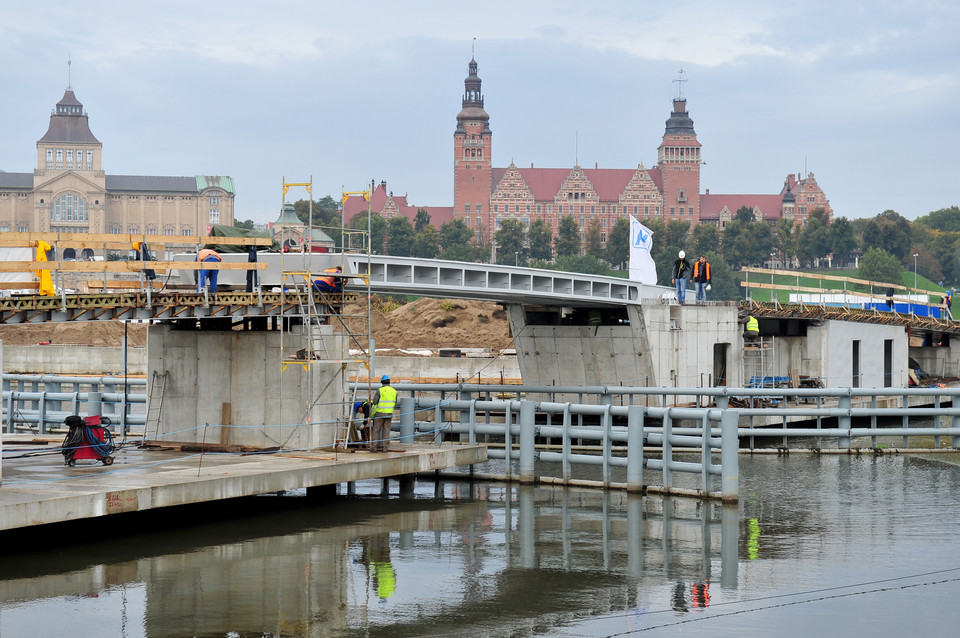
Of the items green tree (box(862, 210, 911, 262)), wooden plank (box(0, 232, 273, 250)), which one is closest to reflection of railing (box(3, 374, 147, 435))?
wooden plank (box(0, 232, 273, 250))

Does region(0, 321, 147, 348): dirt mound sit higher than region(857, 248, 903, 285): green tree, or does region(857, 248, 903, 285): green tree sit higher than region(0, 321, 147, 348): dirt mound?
region(857, 248, 903, 285): green tree

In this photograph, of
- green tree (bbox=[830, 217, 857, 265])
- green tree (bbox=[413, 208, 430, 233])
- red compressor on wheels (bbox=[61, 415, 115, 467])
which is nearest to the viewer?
red compressor on wheels (bbox=[61, 415, 115, 467])

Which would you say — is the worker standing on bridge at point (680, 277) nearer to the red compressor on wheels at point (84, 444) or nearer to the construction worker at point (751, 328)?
the construction worker at point (751, 328)

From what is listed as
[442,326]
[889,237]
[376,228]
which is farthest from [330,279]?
[889,237]

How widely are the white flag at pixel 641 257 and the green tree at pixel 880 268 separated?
13028 centimetres

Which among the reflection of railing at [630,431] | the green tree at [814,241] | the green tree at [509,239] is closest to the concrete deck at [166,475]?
the reflection of railing at [630,431]

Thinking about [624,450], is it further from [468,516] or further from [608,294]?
[468,516]

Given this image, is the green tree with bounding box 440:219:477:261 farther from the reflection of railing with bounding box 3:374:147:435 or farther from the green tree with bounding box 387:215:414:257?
the reflection of railing with bounding box 3:374:147:435

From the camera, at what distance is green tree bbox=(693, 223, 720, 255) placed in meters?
180

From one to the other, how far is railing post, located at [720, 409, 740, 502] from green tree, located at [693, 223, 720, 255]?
158800 mm

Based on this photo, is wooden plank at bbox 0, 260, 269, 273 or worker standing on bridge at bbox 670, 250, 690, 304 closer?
wooden plank at bbox 0, 260, 269, 273

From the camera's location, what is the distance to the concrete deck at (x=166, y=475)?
55.1 ft

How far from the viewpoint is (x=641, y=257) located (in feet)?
138

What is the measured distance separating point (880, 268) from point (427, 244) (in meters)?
63.9
